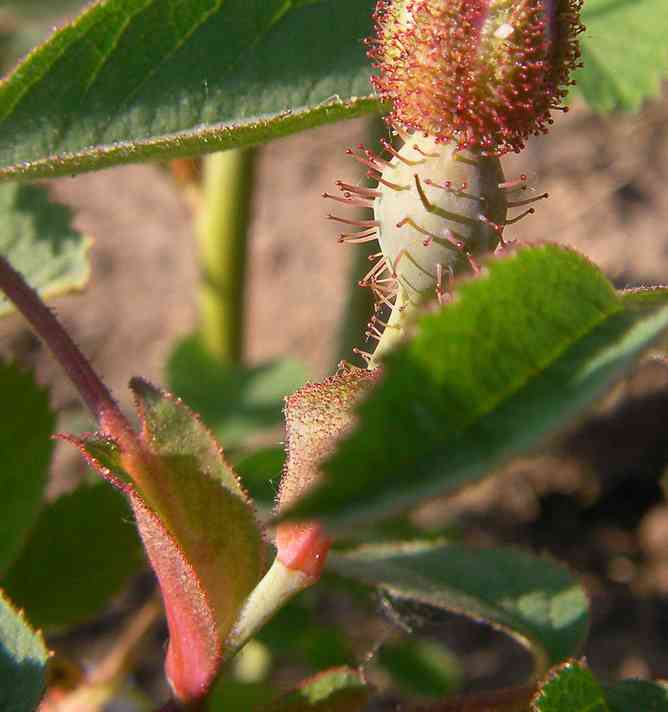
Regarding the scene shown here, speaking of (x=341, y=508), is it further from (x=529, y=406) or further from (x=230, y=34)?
(x=230, y=34)

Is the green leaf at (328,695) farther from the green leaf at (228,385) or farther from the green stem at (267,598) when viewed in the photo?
the green leaf at (228,385)

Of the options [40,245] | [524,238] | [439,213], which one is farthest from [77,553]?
[524,238]

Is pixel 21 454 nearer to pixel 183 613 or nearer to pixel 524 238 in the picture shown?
pixel 183 613

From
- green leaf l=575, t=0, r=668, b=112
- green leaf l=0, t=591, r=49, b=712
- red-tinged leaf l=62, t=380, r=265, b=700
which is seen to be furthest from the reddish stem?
green leaf l=575, t=0, r=668, b=112

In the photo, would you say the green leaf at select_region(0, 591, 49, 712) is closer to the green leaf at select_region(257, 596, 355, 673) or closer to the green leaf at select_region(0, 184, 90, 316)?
the green leaf at select_region(0, 184, 90, 316)

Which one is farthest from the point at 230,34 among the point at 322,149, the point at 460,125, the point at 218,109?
the point at 322,149

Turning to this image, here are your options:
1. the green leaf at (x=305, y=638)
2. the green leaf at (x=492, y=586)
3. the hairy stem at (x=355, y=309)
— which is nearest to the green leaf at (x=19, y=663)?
the green leaf at (x=492, y=586)
